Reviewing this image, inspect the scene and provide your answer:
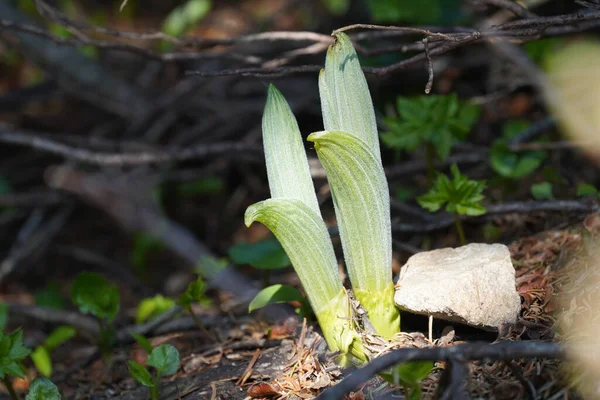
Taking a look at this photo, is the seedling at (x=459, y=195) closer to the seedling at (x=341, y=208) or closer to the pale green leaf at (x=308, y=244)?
the seedling at (x=341, y=208)

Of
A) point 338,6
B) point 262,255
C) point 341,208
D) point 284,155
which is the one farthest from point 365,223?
point 338,6

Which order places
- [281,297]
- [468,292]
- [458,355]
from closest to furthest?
[458,355]
[468,292]
[281,297]

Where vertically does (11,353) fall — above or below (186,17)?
below

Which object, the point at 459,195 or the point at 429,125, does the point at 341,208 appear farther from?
the point at 429,125

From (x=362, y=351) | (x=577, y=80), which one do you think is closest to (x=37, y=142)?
(x=362, y=351)

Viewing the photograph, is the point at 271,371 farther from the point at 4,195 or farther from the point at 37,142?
the point at 4,195

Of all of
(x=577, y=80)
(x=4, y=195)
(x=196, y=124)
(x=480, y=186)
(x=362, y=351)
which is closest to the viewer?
(x=362, y=351)
